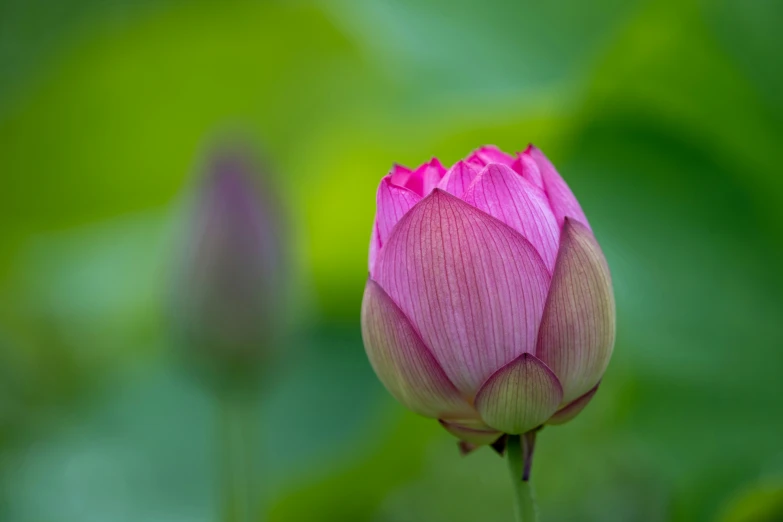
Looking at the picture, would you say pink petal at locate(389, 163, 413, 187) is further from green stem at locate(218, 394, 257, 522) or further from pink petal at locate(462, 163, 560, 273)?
green stem at locate(218, 394, 257, 522)

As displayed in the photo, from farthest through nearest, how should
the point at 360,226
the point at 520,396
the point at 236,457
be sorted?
the point at 360,226, the point at 236,457, the point at 520,396

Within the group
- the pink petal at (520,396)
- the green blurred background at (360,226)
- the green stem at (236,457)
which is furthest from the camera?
the green blurred background at (360,226)

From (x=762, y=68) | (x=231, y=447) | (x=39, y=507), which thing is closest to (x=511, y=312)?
(x=231, y=447)

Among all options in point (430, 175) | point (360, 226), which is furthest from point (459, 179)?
point (360, 226)

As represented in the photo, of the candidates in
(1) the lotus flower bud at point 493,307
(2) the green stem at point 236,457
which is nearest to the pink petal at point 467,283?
(1) the lotus flower bud at point 493,307

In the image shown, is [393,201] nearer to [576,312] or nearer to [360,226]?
[576,312]

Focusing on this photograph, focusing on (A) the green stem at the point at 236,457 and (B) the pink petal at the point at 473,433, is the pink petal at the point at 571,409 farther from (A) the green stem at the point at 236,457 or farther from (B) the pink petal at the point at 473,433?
(A) the green stem at the point at 236,457
